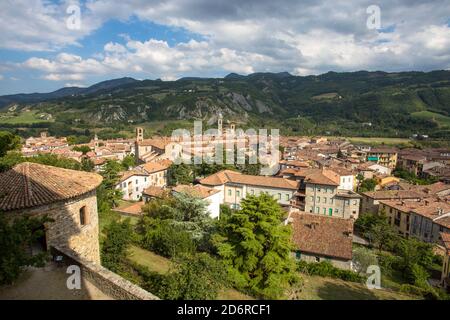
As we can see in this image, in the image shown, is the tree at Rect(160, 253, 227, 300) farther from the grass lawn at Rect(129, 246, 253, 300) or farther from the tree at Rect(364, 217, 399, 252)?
the tree at Rect(364, 217, 399, 252)

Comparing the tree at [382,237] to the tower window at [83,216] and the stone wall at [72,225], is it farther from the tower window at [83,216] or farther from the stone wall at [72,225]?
the tower window at [83,216]

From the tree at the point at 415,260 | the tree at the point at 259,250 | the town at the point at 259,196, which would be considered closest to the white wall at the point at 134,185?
the town at the point at 259,196

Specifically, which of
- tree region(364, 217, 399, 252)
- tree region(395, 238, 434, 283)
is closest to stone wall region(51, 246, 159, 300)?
tree region(395, 238, 434, 283)

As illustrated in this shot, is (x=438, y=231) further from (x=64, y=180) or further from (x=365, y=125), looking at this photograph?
(x=365, y=125)

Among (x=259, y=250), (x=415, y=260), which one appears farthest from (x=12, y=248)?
(x=415, y=260)

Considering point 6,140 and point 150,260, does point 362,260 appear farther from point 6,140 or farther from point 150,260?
point 6,140

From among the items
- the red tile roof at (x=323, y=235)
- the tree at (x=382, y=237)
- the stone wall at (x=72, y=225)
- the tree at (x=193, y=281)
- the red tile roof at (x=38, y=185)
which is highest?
the red tile roof at (x=38, y=185)
